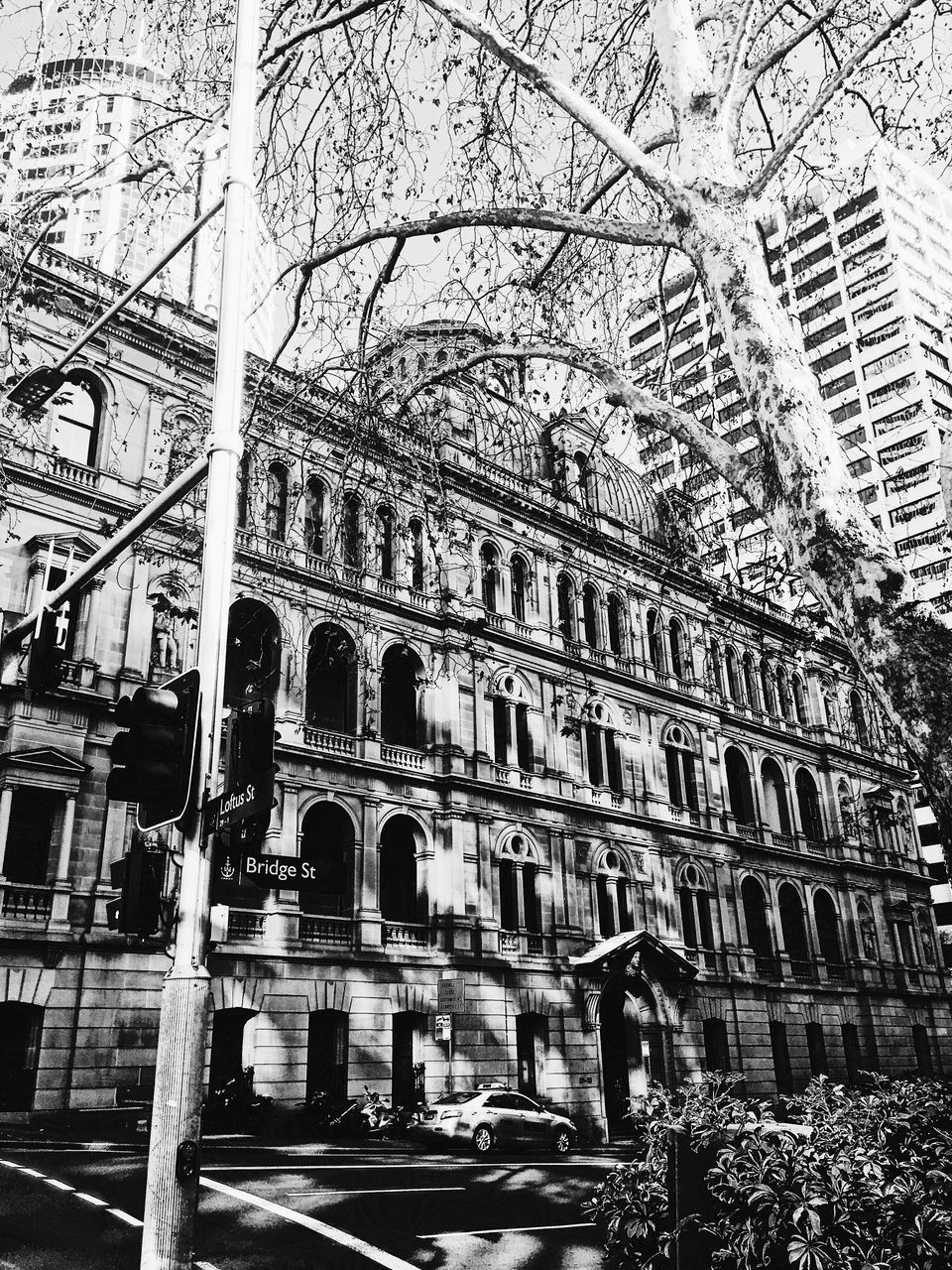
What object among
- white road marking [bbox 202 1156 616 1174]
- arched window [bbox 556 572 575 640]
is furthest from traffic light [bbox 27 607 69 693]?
arched window [bbox 556 572 575 640]

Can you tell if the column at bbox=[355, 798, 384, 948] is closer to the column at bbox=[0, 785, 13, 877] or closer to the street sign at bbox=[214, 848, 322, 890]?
the column at bbox=[0, 785, 13, 877]

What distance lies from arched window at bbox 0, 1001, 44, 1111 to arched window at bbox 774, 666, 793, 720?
104 feet

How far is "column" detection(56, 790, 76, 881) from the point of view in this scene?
2033 cm

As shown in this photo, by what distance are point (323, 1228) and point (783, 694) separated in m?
35.5

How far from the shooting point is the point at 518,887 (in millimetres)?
28641

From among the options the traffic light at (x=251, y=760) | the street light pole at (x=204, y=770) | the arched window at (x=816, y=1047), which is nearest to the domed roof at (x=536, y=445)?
the street light pole at (x=204, y=770)

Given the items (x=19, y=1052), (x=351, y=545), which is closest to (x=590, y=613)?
(x=351, y=545)

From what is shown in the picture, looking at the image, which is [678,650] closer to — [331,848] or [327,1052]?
[331,848]

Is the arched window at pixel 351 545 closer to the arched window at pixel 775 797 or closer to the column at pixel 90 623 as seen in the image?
the column at pixel 90 623

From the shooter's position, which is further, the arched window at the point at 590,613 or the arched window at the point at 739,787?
the arched window at the point at 739,787

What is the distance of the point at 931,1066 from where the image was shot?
4222 cm

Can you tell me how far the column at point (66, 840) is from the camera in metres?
20.3

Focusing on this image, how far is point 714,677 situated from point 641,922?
11150 millimetres

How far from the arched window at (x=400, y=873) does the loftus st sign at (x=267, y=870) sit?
70.3 feet
